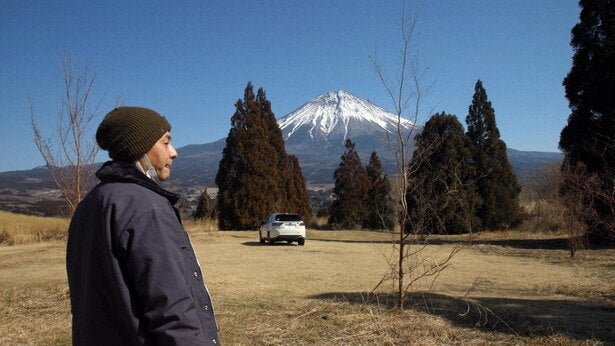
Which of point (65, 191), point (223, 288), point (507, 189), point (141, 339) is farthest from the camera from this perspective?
point (507, 189)

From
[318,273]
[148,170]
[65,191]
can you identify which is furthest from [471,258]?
[148,170]

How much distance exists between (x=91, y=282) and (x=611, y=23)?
2097 cm

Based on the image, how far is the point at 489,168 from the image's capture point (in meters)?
28.2

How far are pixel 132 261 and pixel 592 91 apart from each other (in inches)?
803

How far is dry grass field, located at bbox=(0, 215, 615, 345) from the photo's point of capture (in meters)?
5.44

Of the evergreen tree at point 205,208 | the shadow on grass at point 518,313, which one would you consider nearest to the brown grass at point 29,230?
the evergreen tree at point 205,208

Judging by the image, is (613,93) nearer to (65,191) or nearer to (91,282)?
(65,191)

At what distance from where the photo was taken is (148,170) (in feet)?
6.70

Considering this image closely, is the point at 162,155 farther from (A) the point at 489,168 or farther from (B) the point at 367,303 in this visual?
(A) the point at 489,168

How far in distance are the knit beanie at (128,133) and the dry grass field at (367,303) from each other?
3.68 m

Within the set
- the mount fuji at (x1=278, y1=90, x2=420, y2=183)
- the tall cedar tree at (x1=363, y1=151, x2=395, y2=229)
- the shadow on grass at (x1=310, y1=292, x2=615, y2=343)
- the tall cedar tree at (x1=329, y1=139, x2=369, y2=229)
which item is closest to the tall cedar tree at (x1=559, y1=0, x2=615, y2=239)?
the shadow on grass at (x1=310, y1=292, x2=615, y2=343)

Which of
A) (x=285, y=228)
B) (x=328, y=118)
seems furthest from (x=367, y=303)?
(x=328, y=118)

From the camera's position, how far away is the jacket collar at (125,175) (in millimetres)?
1860

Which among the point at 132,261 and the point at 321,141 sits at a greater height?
the point at 321,141
